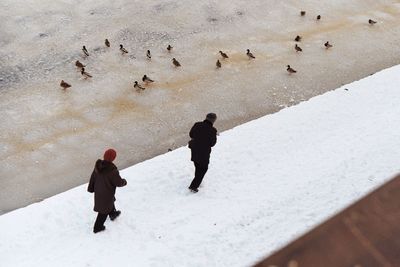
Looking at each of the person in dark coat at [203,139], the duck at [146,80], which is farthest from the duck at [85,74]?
the person in dark coat at [203,139]

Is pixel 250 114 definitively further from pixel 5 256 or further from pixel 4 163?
pixel 5 256

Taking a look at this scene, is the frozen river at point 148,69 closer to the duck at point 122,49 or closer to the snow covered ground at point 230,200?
the duck at point 122,49

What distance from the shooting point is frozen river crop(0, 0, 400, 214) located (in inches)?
402

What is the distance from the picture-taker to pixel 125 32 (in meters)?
14.0

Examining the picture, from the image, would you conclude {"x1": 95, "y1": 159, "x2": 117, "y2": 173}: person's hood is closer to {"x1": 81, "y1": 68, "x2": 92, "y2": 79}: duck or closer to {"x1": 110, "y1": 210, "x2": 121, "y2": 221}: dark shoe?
{"x1": 110, "y1": 210, "x2": 121, "y2": 221}: dark shoe

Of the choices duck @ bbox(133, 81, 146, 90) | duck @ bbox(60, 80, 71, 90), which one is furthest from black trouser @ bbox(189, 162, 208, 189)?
duck @ bbox(60, 80, 71, 90)

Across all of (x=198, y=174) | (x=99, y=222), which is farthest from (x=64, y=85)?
(x=99, y=222)

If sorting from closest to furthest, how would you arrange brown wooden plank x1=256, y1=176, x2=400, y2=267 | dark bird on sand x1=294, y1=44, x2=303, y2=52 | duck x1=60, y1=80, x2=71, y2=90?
brown wooden plank x1=256, y1=176, x2=400, y2=267 < duck x1=60, y1=80, x2=71, y2=90 < dark bird on sand x1=294, y1=44, x2=303, y2=52

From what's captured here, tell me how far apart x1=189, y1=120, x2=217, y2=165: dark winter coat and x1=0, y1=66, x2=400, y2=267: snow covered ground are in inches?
42.5

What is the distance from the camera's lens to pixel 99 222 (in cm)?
733

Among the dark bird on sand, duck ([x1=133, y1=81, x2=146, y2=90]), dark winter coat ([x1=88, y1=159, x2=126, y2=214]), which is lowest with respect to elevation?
the dark bird on sand

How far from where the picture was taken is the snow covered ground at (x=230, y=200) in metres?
7.32

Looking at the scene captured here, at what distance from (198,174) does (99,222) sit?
1.78 metres

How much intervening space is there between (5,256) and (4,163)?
Result: 116 inches
